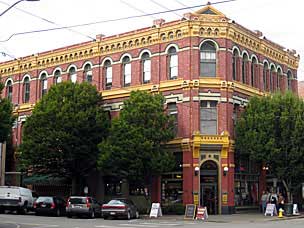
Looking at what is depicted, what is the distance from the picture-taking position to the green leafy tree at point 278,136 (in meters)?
37.0

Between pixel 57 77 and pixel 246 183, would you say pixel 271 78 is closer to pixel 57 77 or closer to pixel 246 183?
pixel 246 183

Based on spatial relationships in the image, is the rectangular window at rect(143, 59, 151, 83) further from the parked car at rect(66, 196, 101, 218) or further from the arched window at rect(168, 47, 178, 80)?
the parked car at rect(66, 196, 101, 218)

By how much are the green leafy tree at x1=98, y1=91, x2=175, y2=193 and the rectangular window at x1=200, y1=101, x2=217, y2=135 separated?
2.58m

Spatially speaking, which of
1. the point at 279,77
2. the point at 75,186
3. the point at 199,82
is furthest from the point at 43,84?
the point at 279,77

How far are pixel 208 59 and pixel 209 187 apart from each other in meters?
9.65

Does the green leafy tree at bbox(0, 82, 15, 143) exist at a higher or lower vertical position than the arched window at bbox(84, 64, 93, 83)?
lower

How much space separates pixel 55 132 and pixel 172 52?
10941mm

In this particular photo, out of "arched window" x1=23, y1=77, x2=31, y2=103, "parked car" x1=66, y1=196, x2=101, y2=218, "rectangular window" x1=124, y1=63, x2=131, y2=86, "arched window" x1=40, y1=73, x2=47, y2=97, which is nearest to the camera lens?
"parked car" x1=66, y1=196, x2=101, y2=218

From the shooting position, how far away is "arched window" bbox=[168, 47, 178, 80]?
40344 millimetres

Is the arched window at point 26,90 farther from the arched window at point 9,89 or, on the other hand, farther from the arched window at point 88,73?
the arched window at point 88,73

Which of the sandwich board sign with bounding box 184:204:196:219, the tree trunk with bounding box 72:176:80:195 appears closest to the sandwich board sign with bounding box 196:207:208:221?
the sandwich board sign with bounding box 184:204:196:219

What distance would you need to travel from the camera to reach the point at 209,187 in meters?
38.4

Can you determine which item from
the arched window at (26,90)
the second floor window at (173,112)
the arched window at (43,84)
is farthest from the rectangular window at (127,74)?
the arched window at (26,90)

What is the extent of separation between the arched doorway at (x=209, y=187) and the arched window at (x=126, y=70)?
9.95 meters
